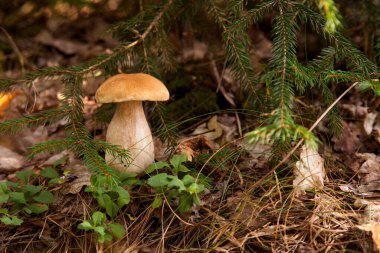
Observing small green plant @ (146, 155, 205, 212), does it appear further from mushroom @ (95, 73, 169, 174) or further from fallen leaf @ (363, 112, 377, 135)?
fallen leaf @ (363, 112, 377, 135)

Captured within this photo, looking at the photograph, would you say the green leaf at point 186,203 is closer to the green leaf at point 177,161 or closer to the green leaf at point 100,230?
the green leaf at point 177,161

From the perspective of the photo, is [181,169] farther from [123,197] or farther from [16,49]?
[16,49]

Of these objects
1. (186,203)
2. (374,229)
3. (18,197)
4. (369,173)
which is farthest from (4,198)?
(369,173)

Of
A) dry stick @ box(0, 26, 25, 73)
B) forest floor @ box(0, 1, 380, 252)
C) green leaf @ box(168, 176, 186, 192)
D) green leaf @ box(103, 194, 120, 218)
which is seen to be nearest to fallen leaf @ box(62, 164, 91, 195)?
forest floor @ box(0, 1, 380, 252)

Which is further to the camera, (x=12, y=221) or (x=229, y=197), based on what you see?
(x=229, y=197)

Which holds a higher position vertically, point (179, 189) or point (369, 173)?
point (179, 189)

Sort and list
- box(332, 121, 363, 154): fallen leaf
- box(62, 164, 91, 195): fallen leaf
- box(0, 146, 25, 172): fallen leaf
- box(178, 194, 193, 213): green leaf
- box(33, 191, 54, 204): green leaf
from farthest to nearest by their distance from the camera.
→ 1. box(0, 146, 25, 172): fallen leaf
2. box(332, 121, 363, 154): fallen leaf
3. box(62, 164, 91, 195): fallen leaf
4. box(33, 191, 54, 204): green leaf
5. box(178, 194, 193, 213): green leaf
